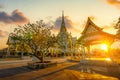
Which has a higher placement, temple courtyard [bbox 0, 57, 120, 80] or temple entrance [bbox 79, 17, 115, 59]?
temple entrance [bbox 79, 17, 115, 59]

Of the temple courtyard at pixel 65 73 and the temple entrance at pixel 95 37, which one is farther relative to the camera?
the temple entrance at pixel 95 37

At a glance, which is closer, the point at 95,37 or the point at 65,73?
the point at 65,73

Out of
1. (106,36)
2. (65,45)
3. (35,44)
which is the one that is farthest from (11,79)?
(65,45)

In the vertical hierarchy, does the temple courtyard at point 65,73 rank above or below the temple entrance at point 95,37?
below

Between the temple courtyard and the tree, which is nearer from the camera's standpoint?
the temple courtyard

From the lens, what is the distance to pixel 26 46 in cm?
2277

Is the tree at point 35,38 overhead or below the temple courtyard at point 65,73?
overhead

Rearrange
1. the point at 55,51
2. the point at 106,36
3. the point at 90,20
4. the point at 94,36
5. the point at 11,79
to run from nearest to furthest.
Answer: the point at 11,79
the point at 106,36
the point at 94,36
the point at 90,20
the point at 55,51

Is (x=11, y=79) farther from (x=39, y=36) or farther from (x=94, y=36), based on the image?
(x=94, y=36)

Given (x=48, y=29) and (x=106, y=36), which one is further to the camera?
(x=48, y=29)

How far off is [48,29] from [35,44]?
354cm

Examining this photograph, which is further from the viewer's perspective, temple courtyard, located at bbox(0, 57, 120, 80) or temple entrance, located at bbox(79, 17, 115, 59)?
temple entrance, located at bbox(79, 17, 115, 59)

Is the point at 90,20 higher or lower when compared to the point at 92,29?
higher

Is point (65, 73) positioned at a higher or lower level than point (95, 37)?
lower
